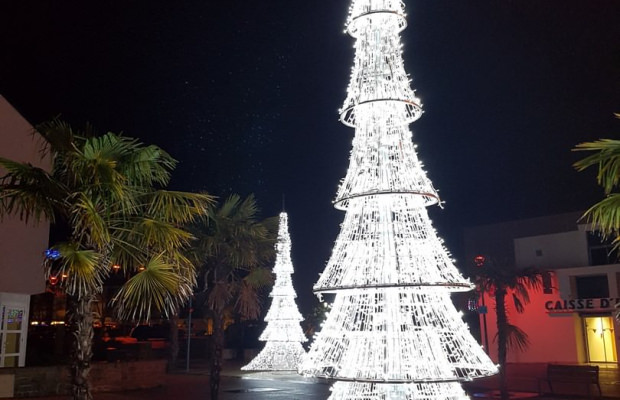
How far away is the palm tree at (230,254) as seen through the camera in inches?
591

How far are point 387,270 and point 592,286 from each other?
2147 centimetres

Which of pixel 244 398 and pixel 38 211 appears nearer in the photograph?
pixel 38 211

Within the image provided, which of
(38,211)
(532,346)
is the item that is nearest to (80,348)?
(38,211)

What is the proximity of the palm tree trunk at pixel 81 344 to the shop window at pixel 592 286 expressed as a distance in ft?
80.5

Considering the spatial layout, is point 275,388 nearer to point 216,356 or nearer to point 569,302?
point 216,356

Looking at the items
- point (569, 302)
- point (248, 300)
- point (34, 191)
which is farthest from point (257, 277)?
point (569, 302)

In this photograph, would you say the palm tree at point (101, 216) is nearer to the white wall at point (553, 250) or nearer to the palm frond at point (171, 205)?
the palm frond at point (171, 205)

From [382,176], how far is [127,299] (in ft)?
14.3

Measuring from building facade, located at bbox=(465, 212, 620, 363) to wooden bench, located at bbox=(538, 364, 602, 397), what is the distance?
8851 mm

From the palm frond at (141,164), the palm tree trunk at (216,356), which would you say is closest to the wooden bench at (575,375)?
the palm tree trunk at (216,356)

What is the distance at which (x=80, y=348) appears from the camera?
7883mm

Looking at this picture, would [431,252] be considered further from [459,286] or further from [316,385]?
[316,385]

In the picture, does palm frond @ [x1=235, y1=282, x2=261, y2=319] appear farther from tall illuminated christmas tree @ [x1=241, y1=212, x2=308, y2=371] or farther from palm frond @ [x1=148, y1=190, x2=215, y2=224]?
palm frond @ [x1=148, y1=190, x2=215, y2=224]

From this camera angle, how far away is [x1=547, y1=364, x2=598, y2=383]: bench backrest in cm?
1541
